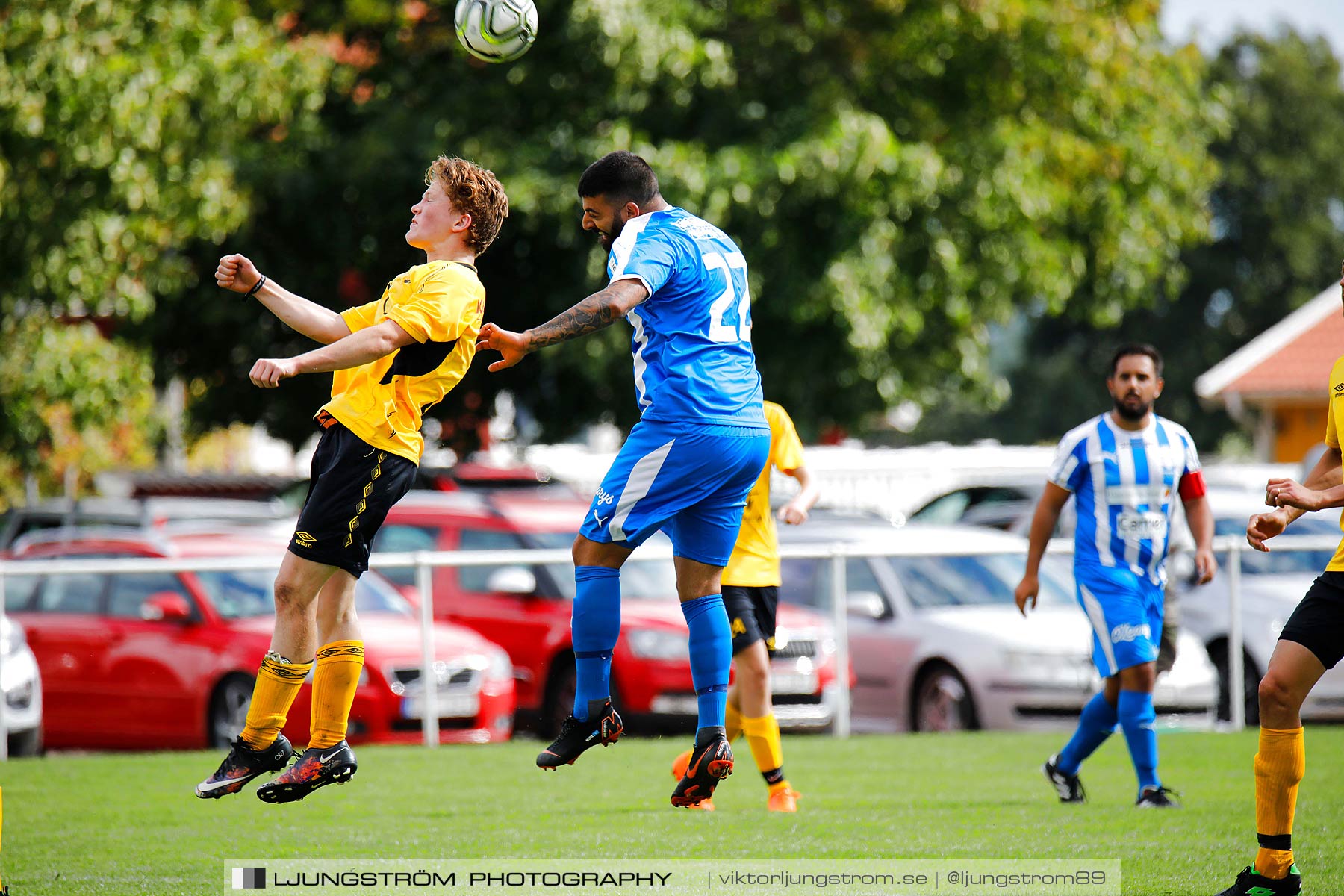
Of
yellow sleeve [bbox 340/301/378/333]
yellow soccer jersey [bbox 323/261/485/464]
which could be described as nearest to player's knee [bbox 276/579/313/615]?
yellow soccer jersey [bbox 323/261/485/464]

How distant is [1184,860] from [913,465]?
1954 centimetres

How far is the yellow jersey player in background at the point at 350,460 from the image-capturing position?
6449mm

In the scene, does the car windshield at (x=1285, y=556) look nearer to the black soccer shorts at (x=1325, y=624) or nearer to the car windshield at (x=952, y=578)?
the car windshield at (x=952, y=578)

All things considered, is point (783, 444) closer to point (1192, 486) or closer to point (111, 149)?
point (1192, 486)

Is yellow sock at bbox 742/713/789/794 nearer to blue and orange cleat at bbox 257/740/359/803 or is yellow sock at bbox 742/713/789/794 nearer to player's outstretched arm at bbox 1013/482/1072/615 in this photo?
player's outstretched arm at bbox 1013/482/1072/615

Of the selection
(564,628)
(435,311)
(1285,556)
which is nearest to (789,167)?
(1285,556)

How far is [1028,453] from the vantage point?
27.6 m

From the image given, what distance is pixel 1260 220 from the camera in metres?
47.7

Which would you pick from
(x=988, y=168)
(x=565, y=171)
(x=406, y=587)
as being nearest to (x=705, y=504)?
(x=406, y=587)

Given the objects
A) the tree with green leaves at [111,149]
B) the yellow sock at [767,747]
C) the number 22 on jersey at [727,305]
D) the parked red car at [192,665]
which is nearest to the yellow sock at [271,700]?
the number 22 on jersey at [727,305]

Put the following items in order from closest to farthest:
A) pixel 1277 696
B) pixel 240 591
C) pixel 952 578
Result: pixel 1277 696, pixel 240 591, pixel 952 578

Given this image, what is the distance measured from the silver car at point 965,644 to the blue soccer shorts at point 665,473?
23.5ft

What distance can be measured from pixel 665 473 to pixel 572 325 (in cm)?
82

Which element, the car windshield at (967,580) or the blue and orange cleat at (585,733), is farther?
the car windshield at (967,580)
